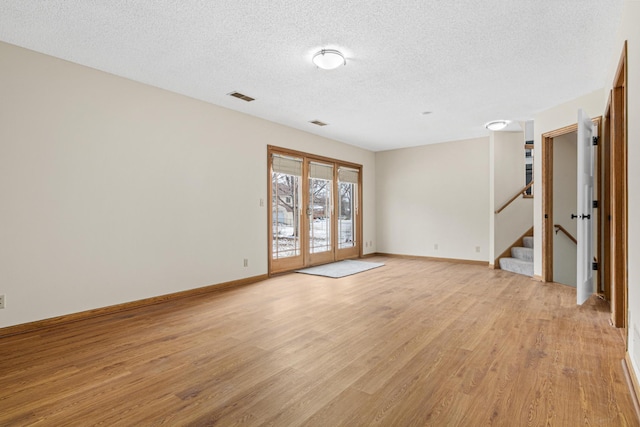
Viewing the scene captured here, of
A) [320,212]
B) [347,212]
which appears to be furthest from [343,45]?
[347,212]

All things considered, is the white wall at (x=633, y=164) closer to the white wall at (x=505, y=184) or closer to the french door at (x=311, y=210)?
the white wall at (x=505, y=184)

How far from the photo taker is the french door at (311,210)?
5.56m

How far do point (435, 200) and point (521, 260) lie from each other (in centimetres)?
196

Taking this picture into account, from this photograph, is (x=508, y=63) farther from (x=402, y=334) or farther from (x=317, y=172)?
(x=317, y=172)

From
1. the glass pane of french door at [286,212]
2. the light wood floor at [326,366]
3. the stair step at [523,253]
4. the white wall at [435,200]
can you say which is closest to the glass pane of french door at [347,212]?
the white wall at [435,200]

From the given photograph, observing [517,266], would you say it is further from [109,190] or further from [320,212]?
[109,190]

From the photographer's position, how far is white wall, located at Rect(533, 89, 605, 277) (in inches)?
158

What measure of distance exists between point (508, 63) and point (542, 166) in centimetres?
219

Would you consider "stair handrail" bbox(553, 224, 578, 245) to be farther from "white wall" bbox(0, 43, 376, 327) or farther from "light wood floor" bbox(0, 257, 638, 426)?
"white wall" bbox(0, 43, 376, 327)

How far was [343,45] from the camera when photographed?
2904mm

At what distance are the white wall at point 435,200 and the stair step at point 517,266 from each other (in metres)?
0.53

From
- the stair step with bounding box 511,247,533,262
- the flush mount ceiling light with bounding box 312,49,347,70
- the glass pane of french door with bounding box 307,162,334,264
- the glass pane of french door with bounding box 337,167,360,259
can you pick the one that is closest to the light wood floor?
the stair step with bounding box 511,247,533,262

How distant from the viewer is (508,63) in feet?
10.7

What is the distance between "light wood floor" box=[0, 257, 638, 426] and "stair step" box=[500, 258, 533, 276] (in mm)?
1552
